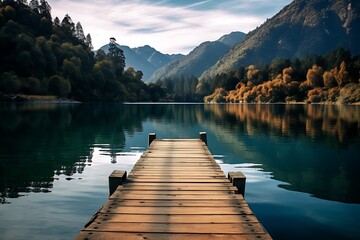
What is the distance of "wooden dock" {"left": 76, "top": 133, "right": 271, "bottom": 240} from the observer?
7.50m

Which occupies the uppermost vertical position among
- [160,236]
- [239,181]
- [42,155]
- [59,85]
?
[59,85]

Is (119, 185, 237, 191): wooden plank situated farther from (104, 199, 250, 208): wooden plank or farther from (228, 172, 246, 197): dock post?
(104, 199, 250, 208): wooden plank

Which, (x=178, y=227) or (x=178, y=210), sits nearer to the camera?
(x=178, y=227)

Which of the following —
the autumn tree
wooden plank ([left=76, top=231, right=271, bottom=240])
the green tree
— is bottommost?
wooden plank ([left=76, top=231, right=271, bottom=240])

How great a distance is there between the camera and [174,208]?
924cm

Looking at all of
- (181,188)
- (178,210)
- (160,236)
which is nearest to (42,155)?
(181,188)

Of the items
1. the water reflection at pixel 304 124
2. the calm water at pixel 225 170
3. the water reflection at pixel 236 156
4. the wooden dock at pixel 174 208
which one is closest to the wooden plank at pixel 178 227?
the wooden dock at pixel 174 208

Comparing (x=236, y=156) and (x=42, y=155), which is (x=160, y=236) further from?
(x=42, y=155)

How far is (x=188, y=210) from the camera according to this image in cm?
907

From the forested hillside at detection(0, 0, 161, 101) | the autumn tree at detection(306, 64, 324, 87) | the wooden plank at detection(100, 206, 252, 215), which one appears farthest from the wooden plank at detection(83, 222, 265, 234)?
the autumn tree at detection(306, 64, 324, 87)

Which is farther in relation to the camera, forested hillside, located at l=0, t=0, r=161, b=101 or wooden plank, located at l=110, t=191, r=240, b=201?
forested hillside, located at l=0, t=0, r=161, b=101

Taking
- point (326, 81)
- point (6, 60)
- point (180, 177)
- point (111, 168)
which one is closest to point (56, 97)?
point (6, 60)

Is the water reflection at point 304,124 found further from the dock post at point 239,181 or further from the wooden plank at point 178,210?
A: the wooden plank at point 178,210

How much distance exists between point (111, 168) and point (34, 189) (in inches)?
244
